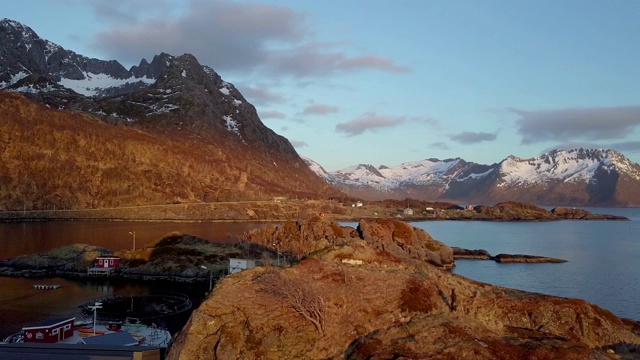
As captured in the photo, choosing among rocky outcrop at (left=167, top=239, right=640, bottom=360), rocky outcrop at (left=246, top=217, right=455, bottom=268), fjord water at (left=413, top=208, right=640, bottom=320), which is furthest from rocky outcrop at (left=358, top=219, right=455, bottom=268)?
rocky outcrop at (left=167, top=239, right=640, bottom=360)

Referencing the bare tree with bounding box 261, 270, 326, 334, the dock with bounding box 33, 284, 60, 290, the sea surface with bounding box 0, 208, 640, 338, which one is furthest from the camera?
the dock with bounding box 33, 284, 60, 290

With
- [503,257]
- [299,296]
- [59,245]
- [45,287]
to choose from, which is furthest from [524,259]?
[59,245]

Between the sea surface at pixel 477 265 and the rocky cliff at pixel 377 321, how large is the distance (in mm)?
27644

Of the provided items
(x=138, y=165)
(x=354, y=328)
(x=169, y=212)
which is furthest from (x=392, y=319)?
(x=138, y=165)

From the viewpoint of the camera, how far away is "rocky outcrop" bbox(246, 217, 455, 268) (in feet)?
274

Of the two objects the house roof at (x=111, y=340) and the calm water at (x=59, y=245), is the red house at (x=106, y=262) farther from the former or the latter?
the house roof at (x=111, y=340)

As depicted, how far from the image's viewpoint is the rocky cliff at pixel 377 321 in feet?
77.1

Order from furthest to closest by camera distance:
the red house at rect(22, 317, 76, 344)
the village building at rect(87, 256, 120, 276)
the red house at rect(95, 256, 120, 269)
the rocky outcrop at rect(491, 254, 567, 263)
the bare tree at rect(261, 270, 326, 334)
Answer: the rocky outcrop at rect(491, 254, 567, 263) → the red house at rect(95, 256, 120, 269) → the village building at rect(87, 256, 120, 276) → the red house at rect(22, 317, 76, 344) → the bare tree at rect(261, 270, 326, 334)

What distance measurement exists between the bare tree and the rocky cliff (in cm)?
5

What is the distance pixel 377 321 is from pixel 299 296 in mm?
3984

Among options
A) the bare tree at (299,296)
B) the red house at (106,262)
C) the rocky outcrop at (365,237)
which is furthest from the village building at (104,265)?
the bare tree at (299,296)

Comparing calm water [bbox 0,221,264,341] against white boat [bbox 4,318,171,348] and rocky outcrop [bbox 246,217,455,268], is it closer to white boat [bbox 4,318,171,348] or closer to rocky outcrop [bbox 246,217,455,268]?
white boat [bbox 4,318,171,348]

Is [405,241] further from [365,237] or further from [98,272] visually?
[98,272]

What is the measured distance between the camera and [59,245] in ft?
320
